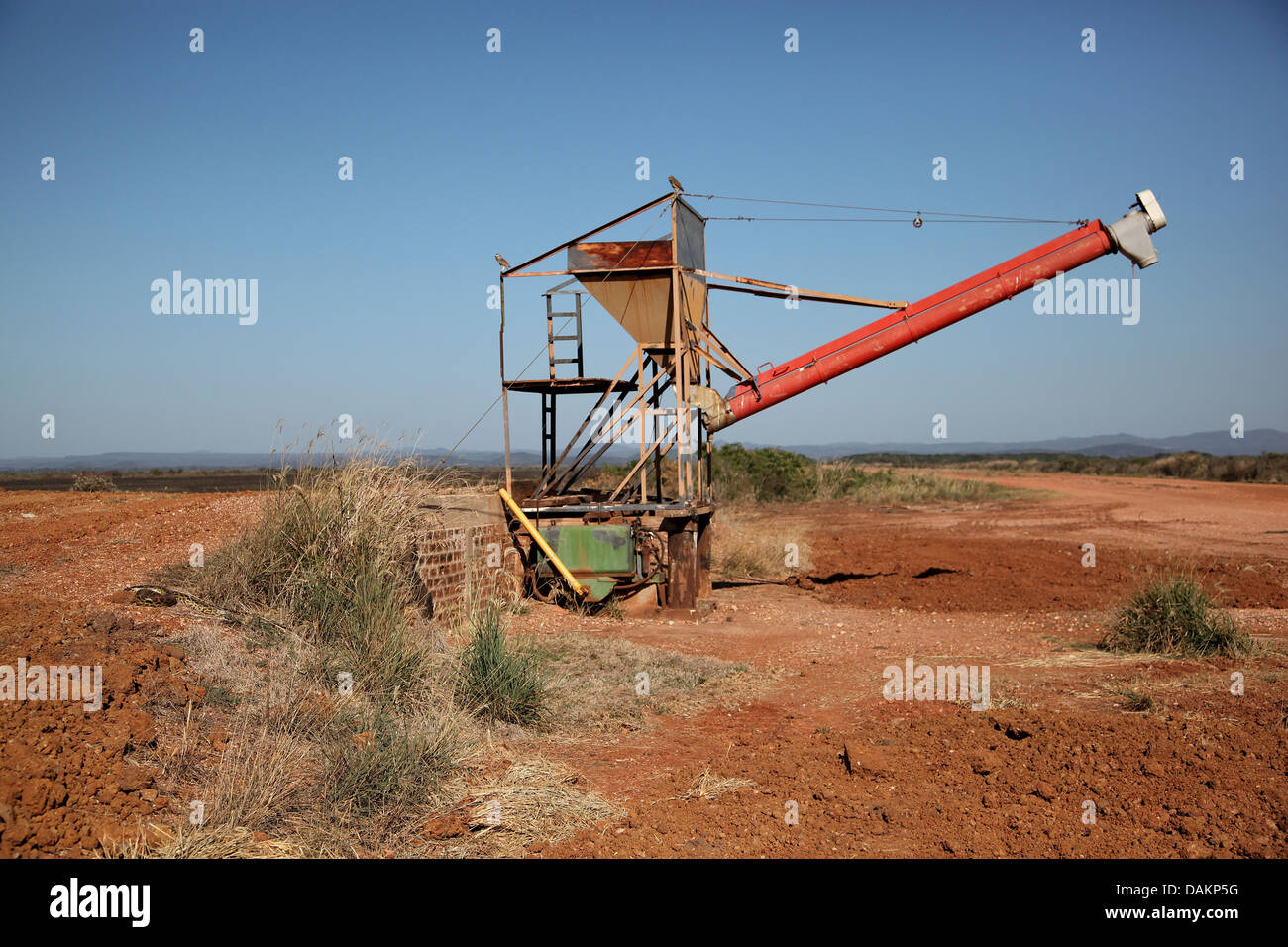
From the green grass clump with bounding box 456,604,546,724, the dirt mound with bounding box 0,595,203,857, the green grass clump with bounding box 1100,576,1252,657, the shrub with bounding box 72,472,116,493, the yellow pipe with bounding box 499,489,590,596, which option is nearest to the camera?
the dirt mound with bounding box 0,595,203,857

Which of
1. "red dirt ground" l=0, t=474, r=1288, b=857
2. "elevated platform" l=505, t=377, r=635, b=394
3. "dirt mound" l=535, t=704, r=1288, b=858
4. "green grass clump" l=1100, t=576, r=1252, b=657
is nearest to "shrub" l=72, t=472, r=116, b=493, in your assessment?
"red dirt ground" l=0, t=474, r=1288, b=857

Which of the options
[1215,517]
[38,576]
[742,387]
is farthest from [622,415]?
[1215,517]

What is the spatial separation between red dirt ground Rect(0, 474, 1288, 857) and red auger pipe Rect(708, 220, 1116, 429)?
3.28 metres

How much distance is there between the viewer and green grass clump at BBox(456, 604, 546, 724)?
730 centimetres

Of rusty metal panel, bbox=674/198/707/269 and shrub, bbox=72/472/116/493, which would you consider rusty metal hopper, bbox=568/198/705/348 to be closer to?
rusty metal panel, bbox=674/198/707/269

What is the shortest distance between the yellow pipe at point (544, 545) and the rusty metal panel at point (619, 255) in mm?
3430

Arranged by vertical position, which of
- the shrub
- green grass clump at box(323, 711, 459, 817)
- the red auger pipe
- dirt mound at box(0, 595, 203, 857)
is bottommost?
green grass clump at box(323, 711, 459, 817)

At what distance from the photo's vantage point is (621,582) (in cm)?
1234

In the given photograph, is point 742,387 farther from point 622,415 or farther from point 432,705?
point 432,705

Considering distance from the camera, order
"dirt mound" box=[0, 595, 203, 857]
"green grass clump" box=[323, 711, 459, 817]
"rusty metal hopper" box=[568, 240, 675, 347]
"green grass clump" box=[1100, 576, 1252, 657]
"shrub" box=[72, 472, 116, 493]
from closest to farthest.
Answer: "dirt mound" box=[0, 595, 203, 857] → "green grass clump" box=[323, 711, 459, 817] → "green grass clump" box=[1100, 576, 1252, 657] → "rusty metal hopper" box=[568, 240, 675, 347] → "shrub" box=[72, 472, 116, 493]

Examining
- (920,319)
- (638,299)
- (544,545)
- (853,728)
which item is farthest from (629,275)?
(853,728)

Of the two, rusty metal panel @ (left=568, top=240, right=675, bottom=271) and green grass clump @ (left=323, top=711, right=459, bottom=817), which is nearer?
green grass clump @ (left=323, top=711, right=459, bottom=817)

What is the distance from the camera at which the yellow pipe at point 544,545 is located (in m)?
12.1
